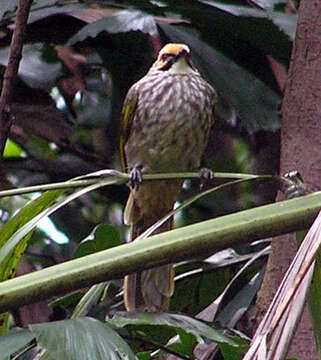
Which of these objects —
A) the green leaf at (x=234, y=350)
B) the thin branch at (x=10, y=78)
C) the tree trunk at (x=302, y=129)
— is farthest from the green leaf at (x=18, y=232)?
the tree trunk at (x=302, y=129)

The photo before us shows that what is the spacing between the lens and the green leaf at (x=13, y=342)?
134cm

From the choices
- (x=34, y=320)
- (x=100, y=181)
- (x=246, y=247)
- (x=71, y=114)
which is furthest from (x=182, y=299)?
(x=71, y=114)

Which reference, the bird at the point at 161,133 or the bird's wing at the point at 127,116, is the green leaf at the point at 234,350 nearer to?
the bird at the point at 161,133

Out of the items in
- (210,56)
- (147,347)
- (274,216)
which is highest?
(274,216)

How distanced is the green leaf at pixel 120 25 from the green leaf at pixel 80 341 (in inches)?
59.3

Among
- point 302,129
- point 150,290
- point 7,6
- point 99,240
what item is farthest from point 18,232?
point 7,6

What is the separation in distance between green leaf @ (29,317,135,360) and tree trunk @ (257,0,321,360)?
665mm

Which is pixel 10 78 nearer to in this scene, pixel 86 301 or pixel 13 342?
pixel 86 301

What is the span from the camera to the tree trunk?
2043 millimetres

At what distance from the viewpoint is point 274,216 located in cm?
126

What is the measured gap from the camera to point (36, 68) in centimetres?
304

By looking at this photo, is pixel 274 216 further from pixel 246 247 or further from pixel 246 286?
pixel 246 247

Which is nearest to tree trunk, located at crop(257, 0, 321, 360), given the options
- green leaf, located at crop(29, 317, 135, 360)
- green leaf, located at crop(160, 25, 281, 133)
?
green leaf, located at crop(160, 25, 281, 133)

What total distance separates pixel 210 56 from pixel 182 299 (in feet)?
2.73
